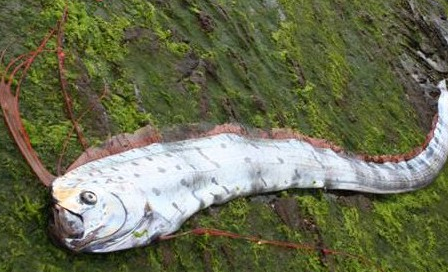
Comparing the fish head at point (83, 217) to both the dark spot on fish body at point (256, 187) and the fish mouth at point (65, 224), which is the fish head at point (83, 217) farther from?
the dark spot on fish body at point (256, 187)

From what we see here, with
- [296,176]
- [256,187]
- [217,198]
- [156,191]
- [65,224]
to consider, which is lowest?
[296,176]

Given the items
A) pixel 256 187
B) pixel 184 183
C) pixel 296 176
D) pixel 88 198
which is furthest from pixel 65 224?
pixel 296 176

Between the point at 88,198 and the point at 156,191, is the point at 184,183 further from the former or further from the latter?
the point at 88,198

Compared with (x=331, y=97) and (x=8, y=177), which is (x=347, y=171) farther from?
(x=8, y=177)

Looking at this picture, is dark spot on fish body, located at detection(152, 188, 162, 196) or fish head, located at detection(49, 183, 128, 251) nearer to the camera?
fish head, located at detection(49, 183, 128, 251)

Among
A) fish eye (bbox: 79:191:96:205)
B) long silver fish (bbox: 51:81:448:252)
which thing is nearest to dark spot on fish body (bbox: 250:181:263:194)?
long silver fish (bbox: 51:81:448:252)

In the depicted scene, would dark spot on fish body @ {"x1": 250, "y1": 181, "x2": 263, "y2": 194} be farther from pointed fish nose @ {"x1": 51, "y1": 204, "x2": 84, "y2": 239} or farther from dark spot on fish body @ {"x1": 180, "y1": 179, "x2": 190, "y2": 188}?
pointed fish nose @ {"x1": 51, "y1": 204, "x2": 84, "y2": 239}

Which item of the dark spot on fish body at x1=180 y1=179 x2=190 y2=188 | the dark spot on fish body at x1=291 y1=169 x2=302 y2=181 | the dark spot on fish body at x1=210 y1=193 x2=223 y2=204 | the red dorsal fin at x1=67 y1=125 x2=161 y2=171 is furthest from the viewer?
the dark spot on fish body at x1=291 y1=169 x2=302 y2=181

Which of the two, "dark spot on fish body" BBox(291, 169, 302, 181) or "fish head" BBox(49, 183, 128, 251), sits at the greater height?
"fish head" BBox(49, 183, 128, 251)
